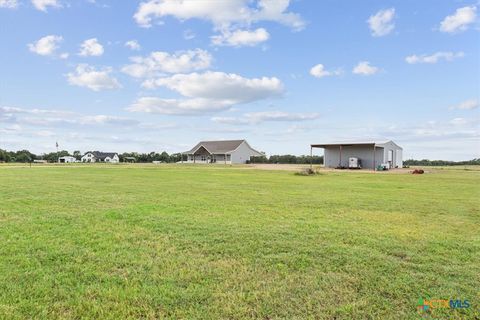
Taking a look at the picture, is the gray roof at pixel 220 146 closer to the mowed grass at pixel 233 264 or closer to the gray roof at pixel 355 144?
the gray roof at pixel 355 144

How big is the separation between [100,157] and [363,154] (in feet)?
243

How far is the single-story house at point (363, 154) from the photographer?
35.1 metres

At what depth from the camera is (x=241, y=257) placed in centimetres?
415

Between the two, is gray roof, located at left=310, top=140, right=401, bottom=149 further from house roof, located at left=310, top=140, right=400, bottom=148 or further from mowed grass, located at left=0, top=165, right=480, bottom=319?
mowed grass, located at left=0, top=165, right=480, bottom=319

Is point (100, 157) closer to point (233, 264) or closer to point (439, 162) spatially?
point (439, 162)

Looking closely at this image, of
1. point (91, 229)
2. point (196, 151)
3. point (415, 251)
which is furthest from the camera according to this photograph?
point (196, 151)

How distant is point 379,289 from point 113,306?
253cm

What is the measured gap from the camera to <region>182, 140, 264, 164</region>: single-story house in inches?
2191

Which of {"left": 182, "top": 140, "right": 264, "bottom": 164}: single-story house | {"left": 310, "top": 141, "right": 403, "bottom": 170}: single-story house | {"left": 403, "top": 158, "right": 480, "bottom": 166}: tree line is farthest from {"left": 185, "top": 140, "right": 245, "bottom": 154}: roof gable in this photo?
{"left": 403, "top": 158, "right": 480, "bottom": 166}: tree line

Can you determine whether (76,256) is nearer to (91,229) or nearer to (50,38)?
(91,229)

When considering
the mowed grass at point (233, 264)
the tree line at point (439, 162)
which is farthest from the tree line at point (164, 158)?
the mowed grass at point (233, 264)

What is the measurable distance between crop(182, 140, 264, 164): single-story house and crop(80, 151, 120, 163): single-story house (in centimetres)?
3637

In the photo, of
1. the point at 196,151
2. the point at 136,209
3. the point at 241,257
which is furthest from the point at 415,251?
the point at 196,151

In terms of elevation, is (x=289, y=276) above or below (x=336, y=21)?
below
